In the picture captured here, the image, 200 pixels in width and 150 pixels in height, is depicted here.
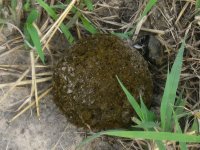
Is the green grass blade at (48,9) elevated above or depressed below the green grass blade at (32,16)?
above

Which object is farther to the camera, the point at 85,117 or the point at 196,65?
the point at 196,65

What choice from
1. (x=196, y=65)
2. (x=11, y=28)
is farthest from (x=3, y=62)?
(x=196, y=65)

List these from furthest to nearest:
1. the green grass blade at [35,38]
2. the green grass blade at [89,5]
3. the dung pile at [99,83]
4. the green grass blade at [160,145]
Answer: the green grass blade at [89,5]
the green grass blade at [35,38]
the dung pile at [99,83]
the green grass blade at [160,145]

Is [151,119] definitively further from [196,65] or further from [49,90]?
[49,90]

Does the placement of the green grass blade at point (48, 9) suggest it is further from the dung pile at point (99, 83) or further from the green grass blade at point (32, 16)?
the dung pile at point (99, 83)

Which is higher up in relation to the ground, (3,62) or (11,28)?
(11,28)

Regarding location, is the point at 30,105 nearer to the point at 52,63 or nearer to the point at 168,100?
the point at 52,63

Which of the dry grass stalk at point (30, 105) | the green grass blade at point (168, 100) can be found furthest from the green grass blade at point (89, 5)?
the green grass blade at point (168, 100)
